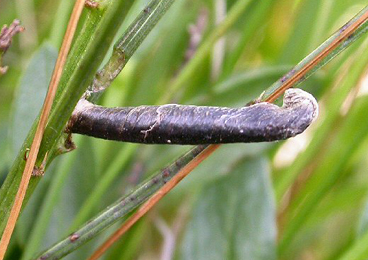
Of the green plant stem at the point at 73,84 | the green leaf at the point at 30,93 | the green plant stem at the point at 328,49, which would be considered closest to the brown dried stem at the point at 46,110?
the green plant stem at the point at 73,84

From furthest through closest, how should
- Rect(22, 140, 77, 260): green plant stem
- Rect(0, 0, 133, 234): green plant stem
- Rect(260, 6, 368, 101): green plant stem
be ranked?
Rect(22, 140, 77, 260): green plant stem
Rect(260, 6, 368, 101): green plant stem
Rect(0, 0, 133, 234): green plant stem

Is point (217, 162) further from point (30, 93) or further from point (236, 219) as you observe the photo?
point (30, 93)

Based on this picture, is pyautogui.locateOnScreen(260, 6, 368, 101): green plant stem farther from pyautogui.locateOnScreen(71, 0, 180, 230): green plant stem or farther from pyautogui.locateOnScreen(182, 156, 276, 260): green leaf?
pyautogui.locateOnScreen(182, 156, 276, 260): green leaf

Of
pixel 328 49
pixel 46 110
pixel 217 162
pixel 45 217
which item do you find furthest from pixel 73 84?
pixel 217 162

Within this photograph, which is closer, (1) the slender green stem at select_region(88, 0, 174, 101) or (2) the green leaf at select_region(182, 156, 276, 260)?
(1) the slender green stem at select_region(88, 0, 174, 101)

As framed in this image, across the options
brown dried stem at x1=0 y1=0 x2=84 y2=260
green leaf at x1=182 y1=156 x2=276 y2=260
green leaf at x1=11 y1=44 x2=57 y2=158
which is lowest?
green leaf at x1=182 y1=156 x2=276 y2=260

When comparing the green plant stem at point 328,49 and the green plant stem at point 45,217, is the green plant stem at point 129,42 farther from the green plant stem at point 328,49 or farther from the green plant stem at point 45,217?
the green plant stem at point 45,217

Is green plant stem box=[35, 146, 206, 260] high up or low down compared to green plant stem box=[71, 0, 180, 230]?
down

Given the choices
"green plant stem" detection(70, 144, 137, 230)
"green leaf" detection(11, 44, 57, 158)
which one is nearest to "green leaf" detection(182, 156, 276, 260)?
"green plant stem" detection(70, 144, 137, 230)
